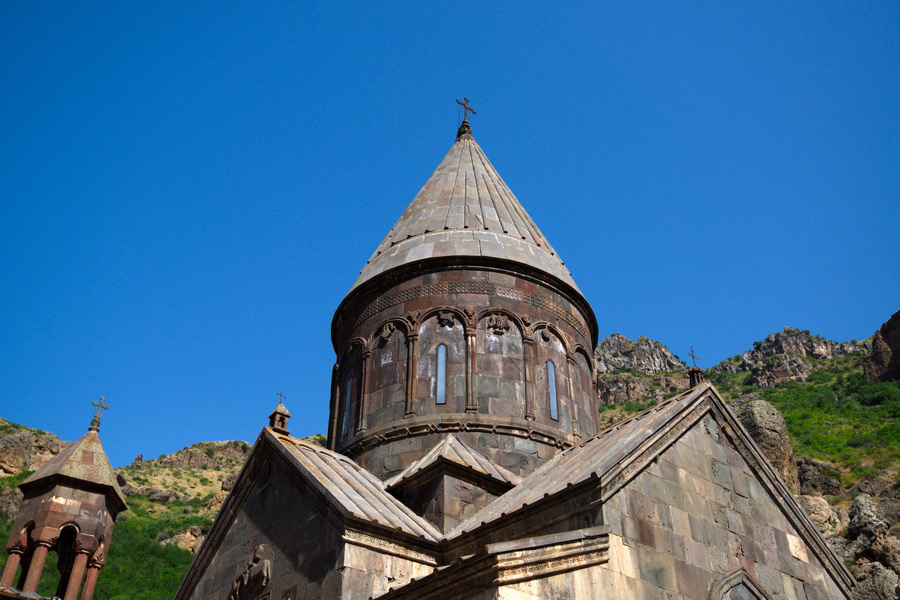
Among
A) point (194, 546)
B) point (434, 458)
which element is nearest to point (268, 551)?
point (434, 458)

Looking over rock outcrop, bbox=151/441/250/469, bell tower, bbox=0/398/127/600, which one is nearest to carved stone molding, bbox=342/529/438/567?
bell tower, bbox=0/398/127/600

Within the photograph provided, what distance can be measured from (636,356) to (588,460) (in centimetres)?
6717

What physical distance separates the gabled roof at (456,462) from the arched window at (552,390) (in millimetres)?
1272

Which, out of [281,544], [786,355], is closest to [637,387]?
[786,355]

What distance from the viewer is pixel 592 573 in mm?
6059

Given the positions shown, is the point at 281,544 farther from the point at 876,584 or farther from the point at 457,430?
the point at 876,584

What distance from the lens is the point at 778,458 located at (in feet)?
83.6

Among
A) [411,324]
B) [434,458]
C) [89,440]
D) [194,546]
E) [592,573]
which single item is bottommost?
[592,573]

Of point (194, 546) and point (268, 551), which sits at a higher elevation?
point (194, 546)

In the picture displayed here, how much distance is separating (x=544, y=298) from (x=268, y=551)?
511 centimetres

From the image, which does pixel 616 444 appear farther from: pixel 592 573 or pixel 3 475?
pixel 3 475

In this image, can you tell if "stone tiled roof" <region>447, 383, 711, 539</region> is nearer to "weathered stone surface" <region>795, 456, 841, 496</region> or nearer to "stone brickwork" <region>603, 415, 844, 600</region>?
"stone brickwork" <region>603, 415, 844, 600</region>

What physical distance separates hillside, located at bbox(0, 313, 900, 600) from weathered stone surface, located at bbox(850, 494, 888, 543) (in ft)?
0.10

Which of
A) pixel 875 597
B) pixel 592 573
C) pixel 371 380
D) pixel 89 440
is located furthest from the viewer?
pixel 875 597
